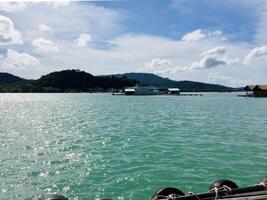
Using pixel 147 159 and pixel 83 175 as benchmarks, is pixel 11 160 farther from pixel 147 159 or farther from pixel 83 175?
pixel 147 159

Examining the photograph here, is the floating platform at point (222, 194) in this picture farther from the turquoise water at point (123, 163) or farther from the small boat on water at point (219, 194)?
the turquoise water at point (123, 163)

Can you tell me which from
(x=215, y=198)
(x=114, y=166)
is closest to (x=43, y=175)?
(x=114, y=166)

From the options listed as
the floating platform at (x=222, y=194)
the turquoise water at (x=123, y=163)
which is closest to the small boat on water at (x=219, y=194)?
the floating platform at (x=222, y=194)

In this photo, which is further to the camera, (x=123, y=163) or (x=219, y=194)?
(x=123, y=163)

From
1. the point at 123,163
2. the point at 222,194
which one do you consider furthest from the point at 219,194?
the point at 123,163

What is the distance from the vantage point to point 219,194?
13305mm

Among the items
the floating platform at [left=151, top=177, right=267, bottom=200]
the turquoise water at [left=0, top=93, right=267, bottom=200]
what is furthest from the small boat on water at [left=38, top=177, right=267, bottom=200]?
the turquoise water at [left=0, top=93, right=267, bottom=200]

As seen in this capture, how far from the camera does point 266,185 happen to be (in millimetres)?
14102

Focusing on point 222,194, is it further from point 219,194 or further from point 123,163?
point 123,163

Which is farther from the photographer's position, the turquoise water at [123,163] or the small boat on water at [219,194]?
the turquoise water at [123,163]

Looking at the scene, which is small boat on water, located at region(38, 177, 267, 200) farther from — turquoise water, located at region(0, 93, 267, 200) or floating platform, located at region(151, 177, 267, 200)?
turquoise water, located at region(0, 93, 267, 200)

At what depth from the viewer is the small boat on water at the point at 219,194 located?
40.8 feet

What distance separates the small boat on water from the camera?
12444 millimetres

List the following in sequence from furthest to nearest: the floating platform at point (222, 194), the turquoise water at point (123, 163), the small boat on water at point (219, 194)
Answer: the turquoise water at point (123, 163) < the floating platform at point (222, 194) < the small boat on water at point (219, 194)
